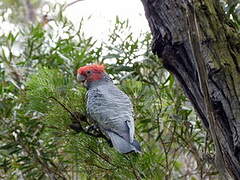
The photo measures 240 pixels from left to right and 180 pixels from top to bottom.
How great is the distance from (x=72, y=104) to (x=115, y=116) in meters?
0.12

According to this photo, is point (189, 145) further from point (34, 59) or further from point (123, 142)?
point (34, 59)

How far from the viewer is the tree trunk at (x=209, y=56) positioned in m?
0.97

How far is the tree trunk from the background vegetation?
0.57 ft

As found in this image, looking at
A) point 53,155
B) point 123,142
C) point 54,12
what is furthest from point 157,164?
point 54,12

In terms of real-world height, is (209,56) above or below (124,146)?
above

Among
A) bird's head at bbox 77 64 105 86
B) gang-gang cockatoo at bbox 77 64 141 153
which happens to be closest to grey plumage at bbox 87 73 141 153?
gang-gang cockatoo at bbox 77 64 141 153

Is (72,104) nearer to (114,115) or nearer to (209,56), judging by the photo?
(114,115)

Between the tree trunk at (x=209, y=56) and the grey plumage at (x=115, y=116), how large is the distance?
0.20 metres

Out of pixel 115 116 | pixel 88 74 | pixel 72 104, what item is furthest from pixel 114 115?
pixel 88 74

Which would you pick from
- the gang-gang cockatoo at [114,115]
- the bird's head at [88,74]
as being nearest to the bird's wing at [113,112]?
the gang-gang cockatoo at [114,115]

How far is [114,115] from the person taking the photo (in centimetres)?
127

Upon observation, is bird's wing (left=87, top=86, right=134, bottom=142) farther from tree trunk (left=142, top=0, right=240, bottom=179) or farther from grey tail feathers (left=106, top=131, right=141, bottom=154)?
tree trunk (left=142, top=0, right=240, bottom=179)

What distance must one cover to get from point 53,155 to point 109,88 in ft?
1.21

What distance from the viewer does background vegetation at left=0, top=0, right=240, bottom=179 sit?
1204 mm
